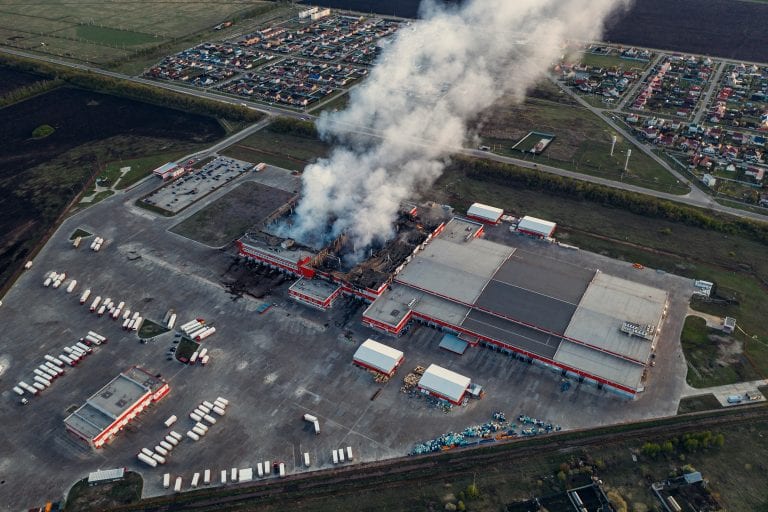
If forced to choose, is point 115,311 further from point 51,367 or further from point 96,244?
point 96,244

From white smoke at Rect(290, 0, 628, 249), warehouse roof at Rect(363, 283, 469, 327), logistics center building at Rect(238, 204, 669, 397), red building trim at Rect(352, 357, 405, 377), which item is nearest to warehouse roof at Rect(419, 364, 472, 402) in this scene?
red building trim at Rect(352, 357, 405, 377)

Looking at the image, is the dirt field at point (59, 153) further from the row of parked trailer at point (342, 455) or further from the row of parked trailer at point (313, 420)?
the row of parked trailer at point (342, 455)

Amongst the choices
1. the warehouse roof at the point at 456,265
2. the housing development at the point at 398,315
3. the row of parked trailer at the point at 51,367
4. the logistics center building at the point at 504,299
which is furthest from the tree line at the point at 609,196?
the row of parked trailer at the point at 51,367

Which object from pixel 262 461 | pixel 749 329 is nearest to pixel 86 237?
pixel 262 461

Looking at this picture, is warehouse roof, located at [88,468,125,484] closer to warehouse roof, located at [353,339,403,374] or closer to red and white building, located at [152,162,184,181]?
warehouse roof, located at [353,339,403,374]

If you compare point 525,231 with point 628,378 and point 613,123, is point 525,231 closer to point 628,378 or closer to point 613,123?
point 628,378

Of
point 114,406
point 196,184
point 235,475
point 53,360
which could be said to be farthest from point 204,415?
point 196,184
